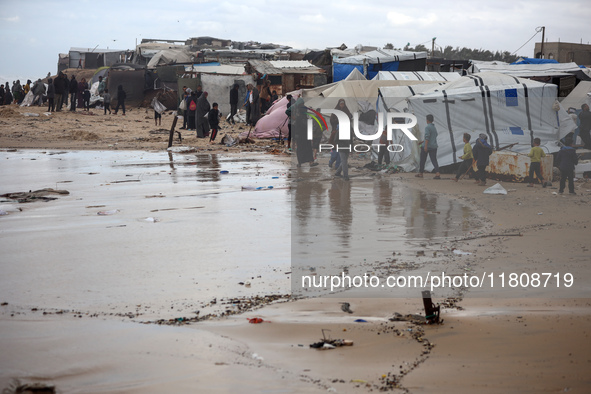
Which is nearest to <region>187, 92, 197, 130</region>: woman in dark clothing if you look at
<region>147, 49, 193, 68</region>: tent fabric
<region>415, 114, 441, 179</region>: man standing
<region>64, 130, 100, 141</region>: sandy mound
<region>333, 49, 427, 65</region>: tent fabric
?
<region>64, 130, 100, 141</region>: sandy mound

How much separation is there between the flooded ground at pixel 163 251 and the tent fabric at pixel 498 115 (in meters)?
2.26

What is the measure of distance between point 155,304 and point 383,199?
241 inches

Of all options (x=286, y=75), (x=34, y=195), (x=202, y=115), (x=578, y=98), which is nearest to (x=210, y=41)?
(x=286, y=75)

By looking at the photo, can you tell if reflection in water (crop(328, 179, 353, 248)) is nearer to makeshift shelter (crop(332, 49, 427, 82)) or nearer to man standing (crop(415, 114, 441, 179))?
man standing (crop(415, 114, 441, 179))

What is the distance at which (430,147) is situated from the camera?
1380 centimetres

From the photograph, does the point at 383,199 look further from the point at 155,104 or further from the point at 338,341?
the point at 155,104

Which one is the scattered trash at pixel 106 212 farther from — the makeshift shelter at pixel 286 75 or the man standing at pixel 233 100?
the makeshift shelter at pixel 286 75

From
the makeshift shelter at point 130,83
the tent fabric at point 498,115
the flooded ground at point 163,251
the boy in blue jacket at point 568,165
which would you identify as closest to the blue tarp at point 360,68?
the makeshift shelter at point 130,83

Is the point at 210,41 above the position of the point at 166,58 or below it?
above

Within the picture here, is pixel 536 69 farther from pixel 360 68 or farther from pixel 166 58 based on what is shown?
pixel 166 58

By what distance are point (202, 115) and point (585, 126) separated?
1125cm

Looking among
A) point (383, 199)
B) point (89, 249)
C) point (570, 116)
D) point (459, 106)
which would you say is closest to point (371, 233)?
point (383, 199)

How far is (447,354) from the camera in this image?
165 inches

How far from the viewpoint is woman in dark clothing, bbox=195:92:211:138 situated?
20078 millimetres
